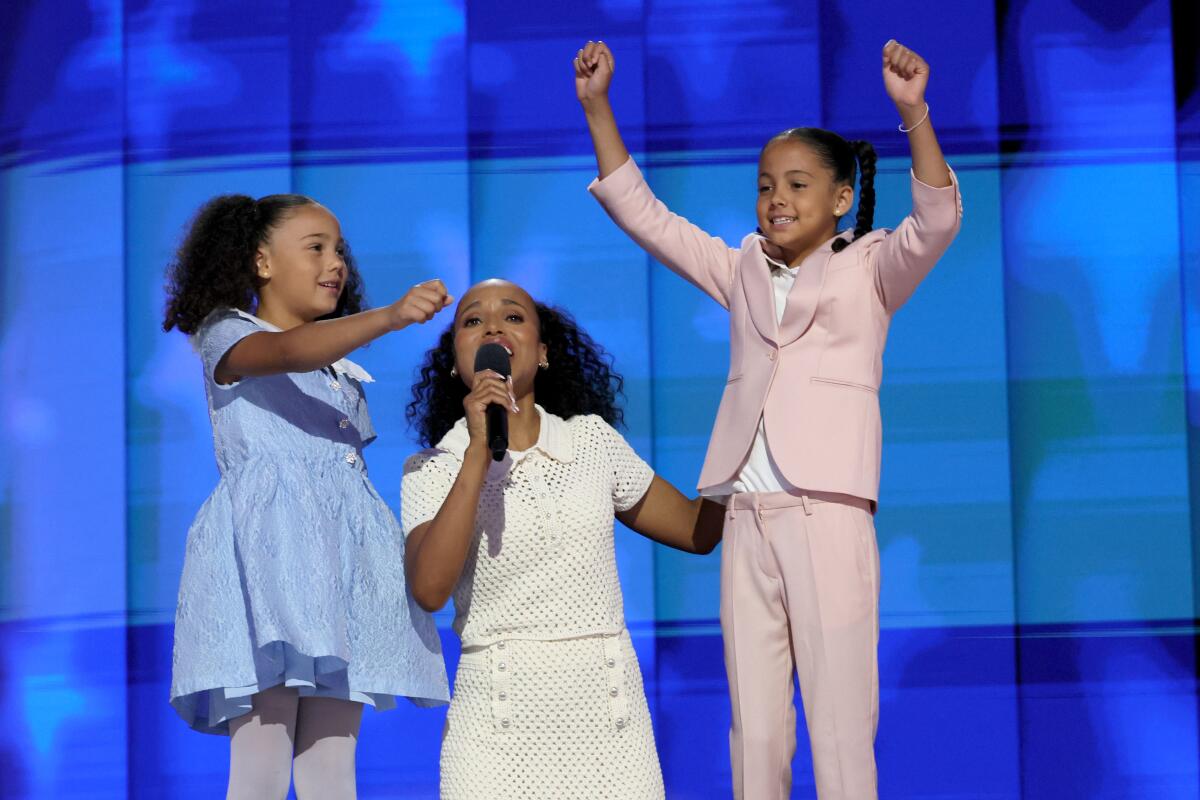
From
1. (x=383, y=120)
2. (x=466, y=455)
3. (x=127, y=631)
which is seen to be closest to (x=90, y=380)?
(x=127, y=631)

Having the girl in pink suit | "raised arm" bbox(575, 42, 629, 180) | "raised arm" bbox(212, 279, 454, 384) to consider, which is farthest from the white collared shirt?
"raised arm" bbox(212, 279, 454, 384)

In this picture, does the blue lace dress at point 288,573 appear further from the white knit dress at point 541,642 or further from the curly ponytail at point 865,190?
the curly ponytail at point 865,190

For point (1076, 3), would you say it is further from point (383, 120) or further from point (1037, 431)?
point (383, 120)

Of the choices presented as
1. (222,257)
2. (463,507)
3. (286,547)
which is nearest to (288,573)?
(286,547)

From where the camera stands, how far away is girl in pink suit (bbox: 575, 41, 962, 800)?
2168mm

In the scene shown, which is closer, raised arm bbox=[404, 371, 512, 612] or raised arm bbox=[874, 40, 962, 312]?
raised arm bbox=[404, 371, 512, 612]

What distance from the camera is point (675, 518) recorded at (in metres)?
2.35

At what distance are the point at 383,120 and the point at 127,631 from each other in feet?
4.95

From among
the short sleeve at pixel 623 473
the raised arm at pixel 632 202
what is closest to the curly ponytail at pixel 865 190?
the raised arm at pixel 632 202

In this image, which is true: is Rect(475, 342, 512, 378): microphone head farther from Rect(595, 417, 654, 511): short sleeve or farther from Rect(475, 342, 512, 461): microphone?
Rect(595, 417, 654, 511): short sleeve

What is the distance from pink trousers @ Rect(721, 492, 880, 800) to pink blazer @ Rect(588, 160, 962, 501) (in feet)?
0.22

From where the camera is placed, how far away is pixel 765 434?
7.26 ft

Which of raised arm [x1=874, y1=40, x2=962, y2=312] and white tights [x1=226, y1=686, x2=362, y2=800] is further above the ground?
raised arm [x1=874, y1=40, x2=962, y2=312]

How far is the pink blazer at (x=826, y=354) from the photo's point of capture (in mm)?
2176
